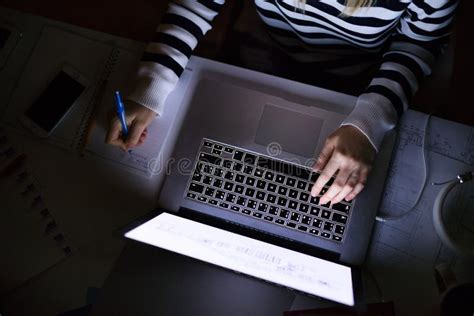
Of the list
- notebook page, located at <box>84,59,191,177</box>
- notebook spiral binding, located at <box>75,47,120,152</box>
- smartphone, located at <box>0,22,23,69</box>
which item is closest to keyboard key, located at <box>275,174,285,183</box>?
notebook page, located at <box>84,59,191,177</box>

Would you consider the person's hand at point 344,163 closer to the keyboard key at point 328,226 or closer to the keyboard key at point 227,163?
the keyboard key at point 328,226

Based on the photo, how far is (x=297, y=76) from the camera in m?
0.88

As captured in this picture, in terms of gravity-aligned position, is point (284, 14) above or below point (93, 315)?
above

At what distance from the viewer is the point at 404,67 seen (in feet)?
2.33

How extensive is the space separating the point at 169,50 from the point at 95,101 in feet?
0.67

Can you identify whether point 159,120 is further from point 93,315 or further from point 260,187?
point 93,315

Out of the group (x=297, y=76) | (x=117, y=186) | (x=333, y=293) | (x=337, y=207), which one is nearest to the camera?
(x=333, y=293)

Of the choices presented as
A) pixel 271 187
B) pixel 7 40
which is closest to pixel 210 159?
pixel 271 187

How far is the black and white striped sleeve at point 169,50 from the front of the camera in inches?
29.2

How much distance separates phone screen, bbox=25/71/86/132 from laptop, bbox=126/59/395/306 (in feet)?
0.87

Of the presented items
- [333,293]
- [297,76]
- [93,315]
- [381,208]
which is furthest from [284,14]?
[93,315]

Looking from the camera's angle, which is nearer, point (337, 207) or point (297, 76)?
point (337, 207)

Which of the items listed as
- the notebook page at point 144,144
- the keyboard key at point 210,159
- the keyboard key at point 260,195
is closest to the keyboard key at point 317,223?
the keyboard key at point 260,195

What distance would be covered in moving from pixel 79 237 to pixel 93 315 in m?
0.16
